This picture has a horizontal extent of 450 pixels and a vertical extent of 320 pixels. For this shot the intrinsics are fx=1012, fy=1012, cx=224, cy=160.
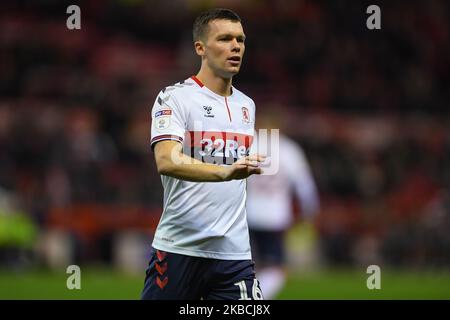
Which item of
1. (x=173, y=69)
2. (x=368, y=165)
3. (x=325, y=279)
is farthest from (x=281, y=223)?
(x=173, y=69)

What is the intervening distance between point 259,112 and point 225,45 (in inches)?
473

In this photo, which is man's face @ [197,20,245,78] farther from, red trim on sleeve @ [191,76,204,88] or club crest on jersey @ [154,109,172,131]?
club crest on jersey @ [154,109,172,131]

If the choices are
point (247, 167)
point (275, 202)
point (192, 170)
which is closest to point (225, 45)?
point (192, 170)

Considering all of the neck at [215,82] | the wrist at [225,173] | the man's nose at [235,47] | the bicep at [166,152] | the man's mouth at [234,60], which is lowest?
the wrist at [225,173]

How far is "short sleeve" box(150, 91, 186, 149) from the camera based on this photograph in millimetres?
5414

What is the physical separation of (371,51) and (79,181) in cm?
839

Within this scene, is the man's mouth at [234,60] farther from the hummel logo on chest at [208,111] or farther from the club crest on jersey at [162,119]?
the club crest on jersey at [162,119]

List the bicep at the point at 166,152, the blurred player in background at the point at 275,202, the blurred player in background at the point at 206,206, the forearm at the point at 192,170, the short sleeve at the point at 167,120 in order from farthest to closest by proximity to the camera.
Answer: the blurred player in background at the point at 275,202, the blurred player in background at the point at 206,206, the short sleeve at the point at 167,120, the bicep at the point at 166,152, the forearm at the point at 192,170

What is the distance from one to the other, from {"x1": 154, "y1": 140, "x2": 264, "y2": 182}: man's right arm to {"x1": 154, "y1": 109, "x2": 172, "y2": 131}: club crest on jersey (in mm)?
90

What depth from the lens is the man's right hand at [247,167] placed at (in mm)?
4969

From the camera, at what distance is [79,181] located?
16.3 metres

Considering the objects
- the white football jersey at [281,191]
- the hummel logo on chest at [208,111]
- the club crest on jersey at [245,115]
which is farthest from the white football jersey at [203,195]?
the white football jersey at [281,191]

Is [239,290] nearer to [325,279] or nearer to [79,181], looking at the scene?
[325,279]

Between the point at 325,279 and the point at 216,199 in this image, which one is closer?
the point at 216,199
